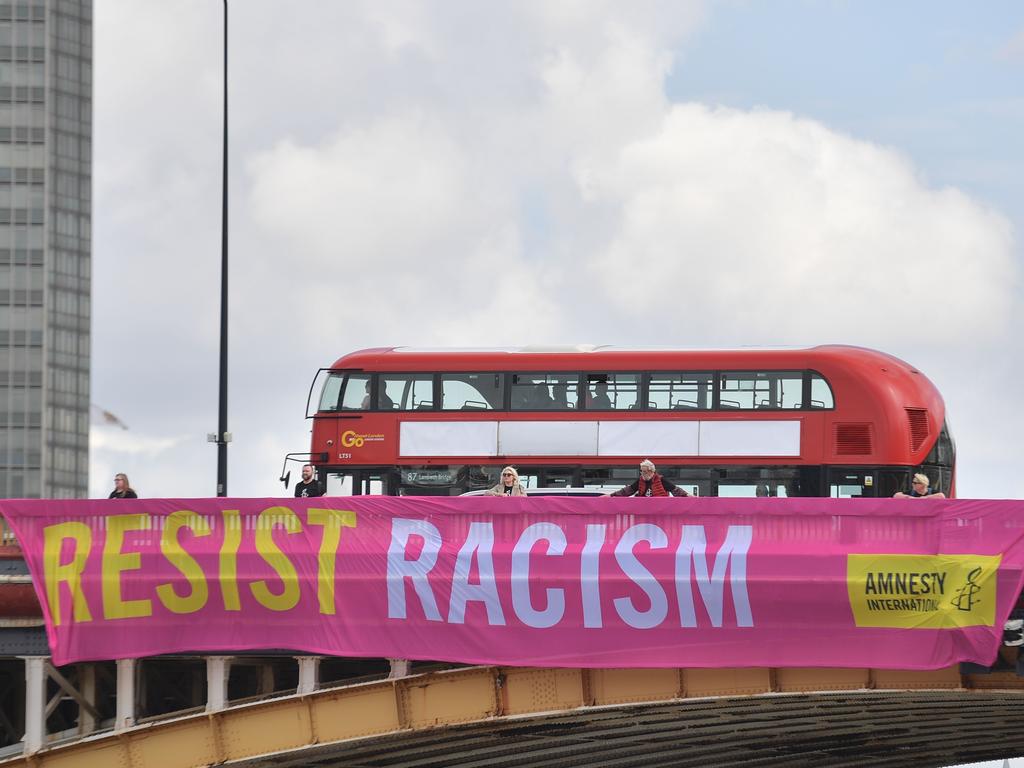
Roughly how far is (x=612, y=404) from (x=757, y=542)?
1307 centimetres

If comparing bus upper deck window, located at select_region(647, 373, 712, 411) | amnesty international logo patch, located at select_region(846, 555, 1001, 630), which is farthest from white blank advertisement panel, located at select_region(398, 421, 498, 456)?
amnesty international logo patch, located at select_region(846, 555, 1001, 630)

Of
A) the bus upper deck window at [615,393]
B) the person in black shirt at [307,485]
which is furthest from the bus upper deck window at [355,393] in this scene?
the person in black shirt at [307,485]

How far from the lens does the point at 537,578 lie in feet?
72.1

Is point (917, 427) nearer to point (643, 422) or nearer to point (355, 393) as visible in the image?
point (643, 422)

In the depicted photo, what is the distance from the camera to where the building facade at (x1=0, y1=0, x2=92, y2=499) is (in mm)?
124875

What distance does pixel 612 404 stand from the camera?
34531 millimetres

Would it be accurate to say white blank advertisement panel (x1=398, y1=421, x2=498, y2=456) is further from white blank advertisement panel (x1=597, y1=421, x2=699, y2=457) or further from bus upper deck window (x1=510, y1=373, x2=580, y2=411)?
white blank advertisement panel (x1=597, y1=421, x2=699, y2=457)

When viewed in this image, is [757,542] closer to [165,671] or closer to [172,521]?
[172,521]

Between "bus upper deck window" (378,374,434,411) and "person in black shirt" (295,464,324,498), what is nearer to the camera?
"person in black shirt" (295,464,324,498)

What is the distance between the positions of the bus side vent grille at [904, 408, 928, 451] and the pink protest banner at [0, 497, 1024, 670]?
13022 millimetres

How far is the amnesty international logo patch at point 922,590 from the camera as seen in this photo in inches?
821

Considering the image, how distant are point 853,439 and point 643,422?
4.03 metres

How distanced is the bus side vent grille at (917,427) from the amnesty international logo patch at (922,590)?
42.7 ft

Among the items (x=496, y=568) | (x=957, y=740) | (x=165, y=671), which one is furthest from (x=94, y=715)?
(x=957, y=740)
